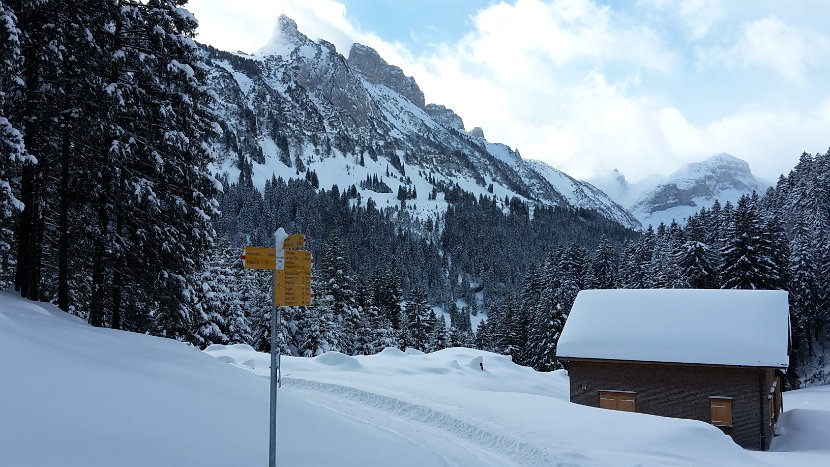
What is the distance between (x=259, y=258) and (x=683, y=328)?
22917 millimetres

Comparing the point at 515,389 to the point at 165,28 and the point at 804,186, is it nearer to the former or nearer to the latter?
the point at 165,28

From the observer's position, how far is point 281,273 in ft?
24.2

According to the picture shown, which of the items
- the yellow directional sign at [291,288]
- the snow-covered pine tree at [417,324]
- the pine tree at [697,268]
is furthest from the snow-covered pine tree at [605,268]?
the yellow directional sign at [291,288]

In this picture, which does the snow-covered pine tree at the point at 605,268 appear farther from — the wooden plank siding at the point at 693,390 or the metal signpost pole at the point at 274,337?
the metal signpost pole at the point at 274,337

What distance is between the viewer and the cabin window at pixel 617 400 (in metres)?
24.4

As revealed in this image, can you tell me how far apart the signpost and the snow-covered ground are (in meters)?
1.06

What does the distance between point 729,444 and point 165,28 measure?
20.1 meters

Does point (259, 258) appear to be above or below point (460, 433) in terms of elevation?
above

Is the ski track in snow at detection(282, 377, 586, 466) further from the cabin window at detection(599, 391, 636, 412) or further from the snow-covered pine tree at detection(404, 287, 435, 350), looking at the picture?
the snow-covered pine tree at detection(404, 287, 435, 350)

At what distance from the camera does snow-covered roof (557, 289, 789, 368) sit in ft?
74.6

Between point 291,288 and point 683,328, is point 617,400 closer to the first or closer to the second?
point 683,328

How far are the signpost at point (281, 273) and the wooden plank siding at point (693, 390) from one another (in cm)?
2102


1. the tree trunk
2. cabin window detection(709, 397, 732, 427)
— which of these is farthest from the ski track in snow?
cabin window detection(709, 397, 732, 427)

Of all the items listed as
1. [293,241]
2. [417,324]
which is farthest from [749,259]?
[293,241]
